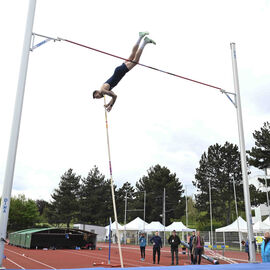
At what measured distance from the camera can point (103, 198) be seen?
4419 centimetres

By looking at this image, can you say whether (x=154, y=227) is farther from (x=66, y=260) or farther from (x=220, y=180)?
(x=66, y=260)

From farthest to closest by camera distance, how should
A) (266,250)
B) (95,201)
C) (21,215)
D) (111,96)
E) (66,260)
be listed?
1. (95,201)
2. (21,215)
3. (66,260)
4. (111,96)
5. (266,250)

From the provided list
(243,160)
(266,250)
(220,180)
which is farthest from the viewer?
(220,180)

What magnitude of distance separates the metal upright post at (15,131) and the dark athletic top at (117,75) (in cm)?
183

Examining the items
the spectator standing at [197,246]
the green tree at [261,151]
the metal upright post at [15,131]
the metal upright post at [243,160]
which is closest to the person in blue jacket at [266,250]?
the metal upright post at [243,160]

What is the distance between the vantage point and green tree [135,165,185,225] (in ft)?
130

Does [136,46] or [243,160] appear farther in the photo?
[243,160]

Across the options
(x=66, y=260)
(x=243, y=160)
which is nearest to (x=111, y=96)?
(x=243, y=160)

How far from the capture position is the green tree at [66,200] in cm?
4334

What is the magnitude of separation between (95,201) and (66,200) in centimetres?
420

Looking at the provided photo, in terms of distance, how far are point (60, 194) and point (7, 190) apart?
4194cm

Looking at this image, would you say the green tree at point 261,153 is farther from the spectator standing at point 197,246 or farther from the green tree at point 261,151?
the spectator standing at point 197,246

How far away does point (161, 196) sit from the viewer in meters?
40.2

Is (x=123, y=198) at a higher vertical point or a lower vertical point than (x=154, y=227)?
higher
